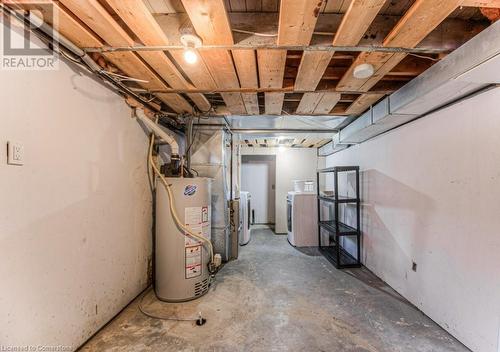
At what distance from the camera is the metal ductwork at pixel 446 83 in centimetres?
132

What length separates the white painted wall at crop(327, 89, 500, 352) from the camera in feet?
5.45

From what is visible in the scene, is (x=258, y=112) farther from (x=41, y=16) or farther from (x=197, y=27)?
(x=41, y=16)

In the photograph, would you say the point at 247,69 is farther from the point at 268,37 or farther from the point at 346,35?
the point at 346,35

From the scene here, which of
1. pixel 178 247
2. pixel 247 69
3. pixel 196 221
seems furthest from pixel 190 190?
pixel 247 69

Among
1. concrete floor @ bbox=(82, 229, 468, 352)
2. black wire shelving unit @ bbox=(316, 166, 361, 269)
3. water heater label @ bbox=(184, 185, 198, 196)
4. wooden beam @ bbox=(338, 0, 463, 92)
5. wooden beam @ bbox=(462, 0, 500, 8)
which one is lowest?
concrete floor @ bbox=(82, 229, 468, 352)

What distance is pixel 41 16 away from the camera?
4.41ft

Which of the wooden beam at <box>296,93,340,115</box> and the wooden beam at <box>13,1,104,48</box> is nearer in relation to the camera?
the wooden beam at <box>13,1,104,48</box>

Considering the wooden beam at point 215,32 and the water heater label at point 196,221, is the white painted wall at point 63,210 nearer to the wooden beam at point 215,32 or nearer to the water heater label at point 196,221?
the water heater label at point 196,221

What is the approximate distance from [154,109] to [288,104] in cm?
166

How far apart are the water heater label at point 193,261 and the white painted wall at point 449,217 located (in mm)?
2250

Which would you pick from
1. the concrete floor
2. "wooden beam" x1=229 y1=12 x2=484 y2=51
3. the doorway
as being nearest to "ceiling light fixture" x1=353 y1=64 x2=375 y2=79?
"wooden beam" x1=229 y1=12 x2=484 y2=51

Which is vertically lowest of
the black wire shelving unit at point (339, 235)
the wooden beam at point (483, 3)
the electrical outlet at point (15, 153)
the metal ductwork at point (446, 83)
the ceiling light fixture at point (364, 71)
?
the black wire shelving unit at point (339, 235)

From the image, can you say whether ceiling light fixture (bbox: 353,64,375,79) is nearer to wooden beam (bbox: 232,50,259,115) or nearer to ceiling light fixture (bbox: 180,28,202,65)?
wooden beam (bbox: 232,50,259,115)

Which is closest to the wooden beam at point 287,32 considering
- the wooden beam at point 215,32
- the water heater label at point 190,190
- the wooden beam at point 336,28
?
the wooden beam at point 336,28
